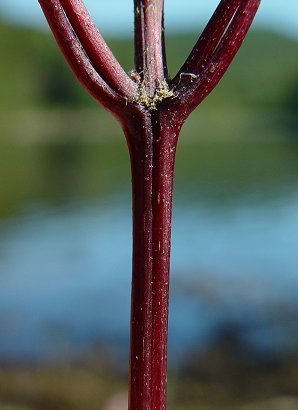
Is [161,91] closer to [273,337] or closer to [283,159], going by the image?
[273,337]

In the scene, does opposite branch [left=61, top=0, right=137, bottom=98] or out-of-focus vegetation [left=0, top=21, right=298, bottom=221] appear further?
out-of-focus vegetation [left=0, top=21, right=298, bottom=221]

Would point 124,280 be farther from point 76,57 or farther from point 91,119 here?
point 91,119

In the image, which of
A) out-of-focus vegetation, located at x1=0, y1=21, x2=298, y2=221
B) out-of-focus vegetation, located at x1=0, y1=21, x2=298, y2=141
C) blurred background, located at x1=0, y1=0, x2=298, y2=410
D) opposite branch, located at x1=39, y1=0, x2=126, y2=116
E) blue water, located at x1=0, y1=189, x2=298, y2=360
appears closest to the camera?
opposite branch, located at x1=39, y1=0, x2=126, y2=116

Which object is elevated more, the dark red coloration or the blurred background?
the blurred background

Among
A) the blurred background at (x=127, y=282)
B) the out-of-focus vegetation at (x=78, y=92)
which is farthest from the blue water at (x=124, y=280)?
the out-of-focus vegetation at (x=78, y=92)

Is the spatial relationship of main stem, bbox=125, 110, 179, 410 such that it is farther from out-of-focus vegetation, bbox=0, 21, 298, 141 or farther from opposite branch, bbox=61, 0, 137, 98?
out-of-focus vegetation, bbox=0, 21, 298, 141

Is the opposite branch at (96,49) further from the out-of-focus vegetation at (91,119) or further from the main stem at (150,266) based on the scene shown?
the out-of-focus vegetation at (91,119)

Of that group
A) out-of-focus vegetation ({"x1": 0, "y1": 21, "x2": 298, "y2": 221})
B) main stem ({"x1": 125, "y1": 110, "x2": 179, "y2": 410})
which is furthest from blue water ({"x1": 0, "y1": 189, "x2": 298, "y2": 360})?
main stem ({"x1": 125, "y1": 110, "x2": 179, "y2": 410})

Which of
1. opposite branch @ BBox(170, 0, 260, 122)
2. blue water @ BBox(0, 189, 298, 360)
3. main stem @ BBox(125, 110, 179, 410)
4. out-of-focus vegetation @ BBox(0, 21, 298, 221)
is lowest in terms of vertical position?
main stem @ BBox(125, 110, 179, 410)
